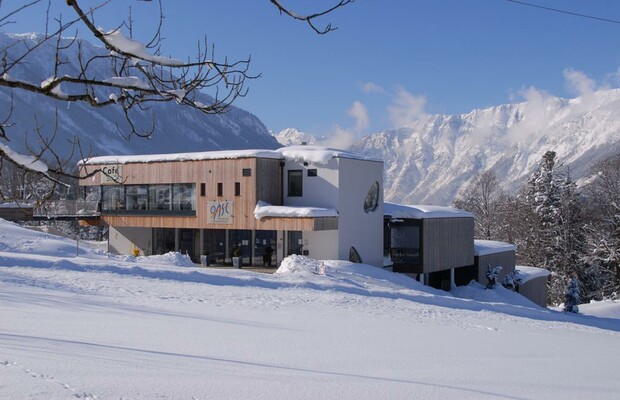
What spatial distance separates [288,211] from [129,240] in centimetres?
1151

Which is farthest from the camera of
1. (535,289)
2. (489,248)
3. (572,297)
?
(535,289)

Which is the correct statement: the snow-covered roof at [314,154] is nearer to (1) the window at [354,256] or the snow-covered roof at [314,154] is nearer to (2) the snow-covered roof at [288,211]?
(2) the snow-covered roof at [288,211]

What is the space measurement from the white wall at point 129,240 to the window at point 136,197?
1857 millimetres

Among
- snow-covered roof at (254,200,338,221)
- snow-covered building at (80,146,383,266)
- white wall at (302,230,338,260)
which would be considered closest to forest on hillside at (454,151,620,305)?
snow-covered building at (80,146,383,266)

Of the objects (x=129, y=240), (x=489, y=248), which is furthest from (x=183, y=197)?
(x=489, y=248)

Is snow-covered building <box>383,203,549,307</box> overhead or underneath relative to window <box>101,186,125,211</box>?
underneath

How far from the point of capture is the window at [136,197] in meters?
30.3

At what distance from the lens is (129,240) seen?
107 ft

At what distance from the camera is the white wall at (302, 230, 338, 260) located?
2617 cm

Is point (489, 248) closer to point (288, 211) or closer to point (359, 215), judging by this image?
point (359, 215)

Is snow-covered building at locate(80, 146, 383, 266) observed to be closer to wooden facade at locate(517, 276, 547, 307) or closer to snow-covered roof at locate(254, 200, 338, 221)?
snow-covered roof at locate(254, 200, 338, 221)

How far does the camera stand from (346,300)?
17.2m

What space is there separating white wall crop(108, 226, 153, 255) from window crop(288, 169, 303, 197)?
8971 millimetres

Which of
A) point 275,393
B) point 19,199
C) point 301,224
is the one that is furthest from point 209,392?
point 301,224
